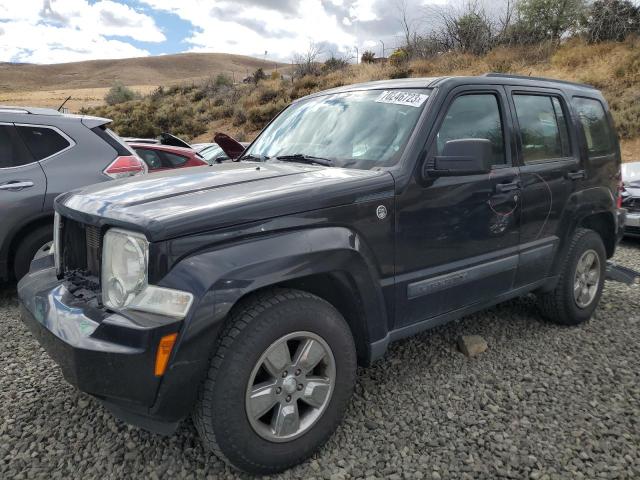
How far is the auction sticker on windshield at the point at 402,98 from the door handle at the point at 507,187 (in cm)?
75

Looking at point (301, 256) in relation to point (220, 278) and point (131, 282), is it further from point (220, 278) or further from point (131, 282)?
point (131, 282)

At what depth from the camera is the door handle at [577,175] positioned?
382 cm

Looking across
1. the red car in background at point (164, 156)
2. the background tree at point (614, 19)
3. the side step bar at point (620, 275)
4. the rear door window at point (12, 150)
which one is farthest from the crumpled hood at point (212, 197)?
the background tree at point (614, 19)

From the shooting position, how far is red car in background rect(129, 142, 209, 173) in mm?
7422

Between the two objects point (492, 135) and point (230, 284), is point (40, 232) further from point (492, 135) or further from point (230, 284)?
point (492, 135)

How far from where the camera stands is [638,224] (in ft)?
23.5

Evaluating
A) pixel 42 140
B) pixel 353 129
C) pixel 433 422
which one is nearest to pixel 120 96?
pixel 42 140

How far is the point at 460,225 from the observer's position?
3043 millimetres

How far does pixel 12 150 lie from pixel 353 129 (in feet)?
10.9

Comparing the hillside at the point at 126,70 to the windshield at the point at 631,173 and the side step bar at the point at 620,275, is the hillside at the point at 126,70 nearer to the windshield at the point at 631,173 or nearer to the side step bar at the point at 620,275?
the windshield at the point at 631,173

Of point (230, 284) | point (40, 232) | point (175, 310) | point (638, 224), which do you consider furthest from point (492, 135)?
point (638, 224)

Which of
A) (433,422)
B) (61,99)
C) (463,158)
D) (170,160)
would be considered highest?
(463,158)

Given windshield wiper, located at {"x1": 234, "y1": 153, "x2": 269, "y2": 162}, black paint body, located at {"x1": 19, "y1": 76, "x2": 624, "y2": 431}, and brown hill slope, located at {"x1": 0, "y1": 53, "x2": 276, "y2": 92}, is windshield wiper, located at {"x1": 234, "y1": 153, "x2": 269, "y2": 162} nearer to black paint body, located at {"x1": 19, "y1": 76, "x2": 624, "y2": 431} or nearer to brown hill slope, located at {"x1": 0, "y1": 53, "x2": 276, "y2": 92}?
black paint body, located at {"x1": 19, "y1": 76, "x2": 624, "y2": 431}

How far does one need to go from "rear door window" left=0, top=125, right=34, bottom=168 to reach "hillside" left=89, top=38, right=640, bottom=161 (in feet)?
46.1
